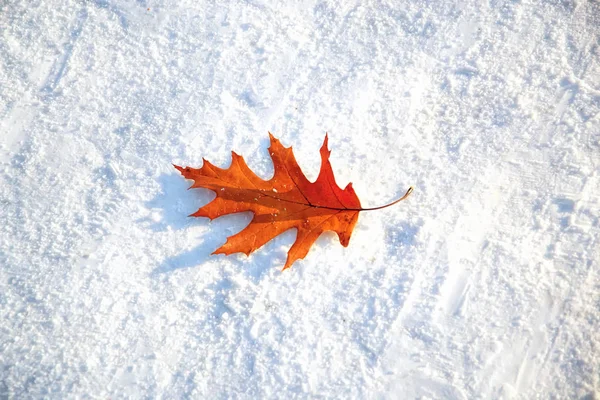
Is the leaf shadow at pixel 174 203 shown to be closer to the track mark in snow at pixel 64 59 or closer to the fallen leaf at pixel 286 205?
the fallen leaf at pixel 286 205

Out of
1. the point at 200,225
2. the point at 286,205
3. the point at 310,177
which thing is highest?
the point at 310,177

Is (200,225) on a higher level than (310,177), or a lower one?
lower

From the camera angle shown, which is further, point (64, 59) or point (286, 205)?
point (64, 59)

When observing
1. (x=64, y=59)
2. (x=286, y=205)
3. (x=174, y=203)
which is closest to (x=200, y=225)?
(x=174, y=203)

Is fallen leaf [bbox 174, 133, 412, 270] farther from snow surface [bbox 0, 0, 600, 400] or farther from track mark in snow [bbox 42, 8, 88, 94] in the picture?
track mark in snow [bbox 42, 8, 88, 94]

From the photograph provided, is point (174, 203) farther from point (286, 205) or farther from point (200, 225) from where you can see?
point (286, 205)

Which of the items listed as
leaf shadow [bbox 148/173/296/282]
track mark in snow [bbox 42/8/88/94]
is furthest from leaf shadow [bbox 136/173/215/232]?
track mark in snow [bbox 42/8/88/94]
